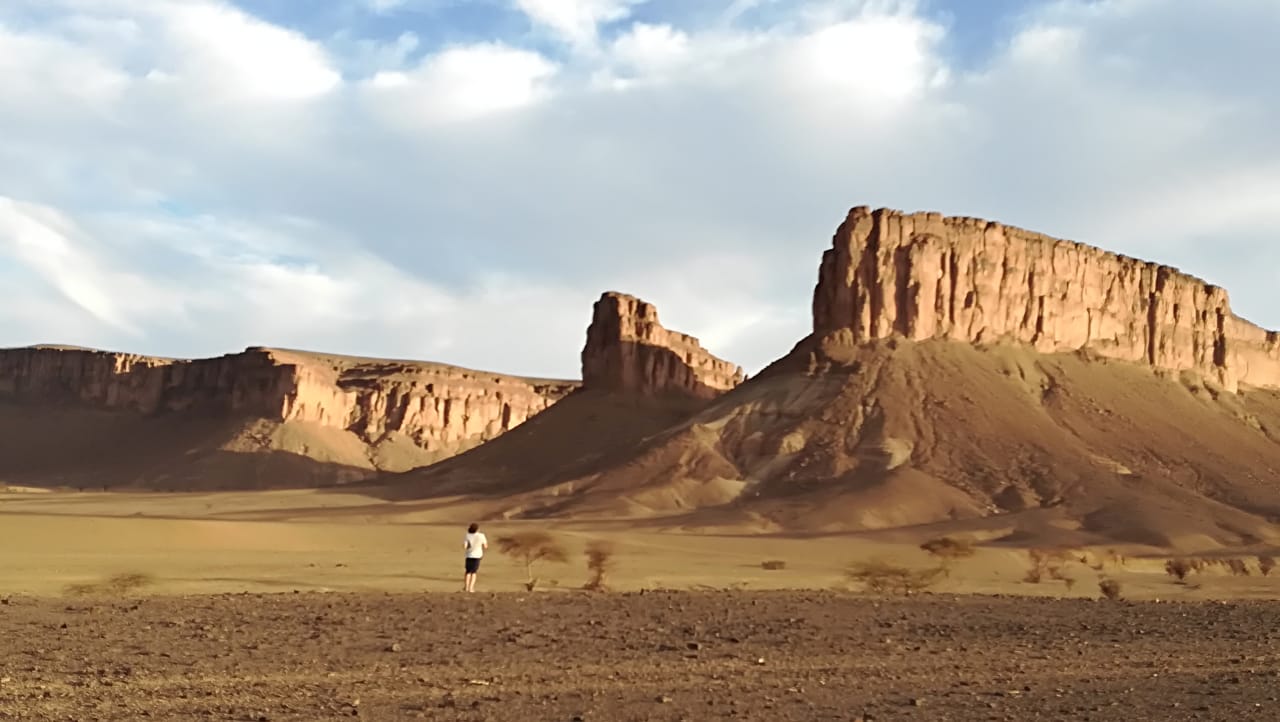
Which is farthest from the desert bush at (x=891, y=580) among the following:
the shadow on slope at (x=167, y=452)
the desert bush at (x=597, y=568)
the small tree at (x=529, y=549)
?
the shadow on slope at (x=167, y=452)

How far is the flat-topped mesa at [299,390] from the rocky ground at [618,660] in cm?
12143

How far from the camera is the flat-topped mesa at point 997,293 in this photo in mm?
84750

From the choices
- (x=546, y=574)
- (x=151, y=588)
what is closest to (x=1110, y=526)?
(x=546, y=574)

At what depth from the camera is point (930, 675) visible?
44.8 feet

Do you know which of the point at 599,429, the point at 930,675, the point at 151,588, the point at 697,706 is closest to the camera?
the point at 697,706

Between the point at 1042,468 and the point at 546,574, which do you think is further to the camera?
the point at 1042,468

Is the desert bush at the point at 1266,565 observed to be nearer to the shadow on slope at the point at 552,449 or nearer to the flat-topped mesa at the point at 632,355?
the shadow on slope at the point at 552,449

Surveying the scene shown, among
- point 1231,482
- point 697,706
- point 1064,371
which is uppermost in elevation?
point 1064,371

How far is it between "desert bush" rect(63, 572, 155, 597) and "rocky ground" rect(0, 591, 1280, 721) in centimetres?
205

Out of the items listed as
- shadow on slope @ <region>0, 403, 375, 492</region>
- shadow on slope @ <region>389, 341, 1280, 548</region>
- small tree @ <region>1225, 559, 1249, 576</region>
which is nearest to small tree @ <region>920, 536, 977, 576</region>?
small tree @ <region>1225, 559, 1249, 576</region>

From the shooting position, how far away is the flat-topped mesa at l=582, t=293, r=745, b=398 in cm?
11362

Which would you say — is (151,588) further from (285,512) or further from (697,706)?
(285,512)

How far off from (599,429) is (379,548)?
56827 mm

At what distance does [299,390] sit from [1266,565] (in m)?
110
